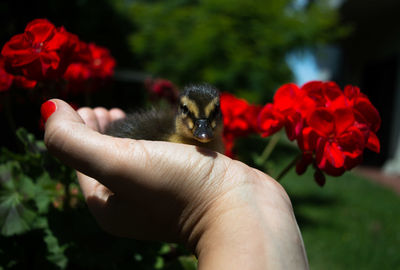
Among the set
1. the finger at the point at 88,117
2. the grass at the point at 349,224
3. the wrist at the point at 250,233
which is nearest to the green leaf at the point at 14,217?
Result: the finger at the point at 88,117

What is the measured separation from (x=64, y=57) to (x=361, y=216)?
4.18m

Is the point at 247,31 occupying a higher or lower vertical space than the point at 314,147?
lower

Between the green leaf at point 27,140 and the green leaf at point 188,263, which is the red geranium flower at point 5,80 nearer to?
the green leaf at point 27,140

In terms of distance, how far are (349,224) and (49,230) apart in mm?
3654

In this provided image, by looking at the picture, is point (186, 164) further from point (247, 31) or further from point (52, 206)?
point (247, 31)

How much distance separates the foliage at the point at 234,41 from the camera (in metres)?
4.44

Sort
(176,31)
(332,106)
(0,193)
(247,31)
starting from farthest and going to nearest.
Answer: (176,31), (247,31), (0,193), (332,106)

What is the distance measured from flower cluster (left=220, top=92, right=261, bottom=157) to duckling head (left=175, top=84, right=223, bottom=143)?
0.25m

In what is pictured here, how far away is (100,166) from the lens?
2.43ft

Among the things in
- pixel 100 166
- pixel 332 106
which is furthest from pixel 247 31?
pixel 100 166

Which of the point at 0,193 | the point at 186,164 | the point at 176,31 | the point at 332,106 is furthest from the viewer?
the point at 176,31

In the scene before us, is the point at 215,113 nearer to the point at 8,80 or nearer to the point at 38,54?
the point at 38,54

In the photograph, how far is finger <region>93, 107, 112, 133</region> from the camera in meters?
1.42

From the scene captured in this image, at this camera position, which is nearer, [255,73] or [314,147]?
[314,147]
